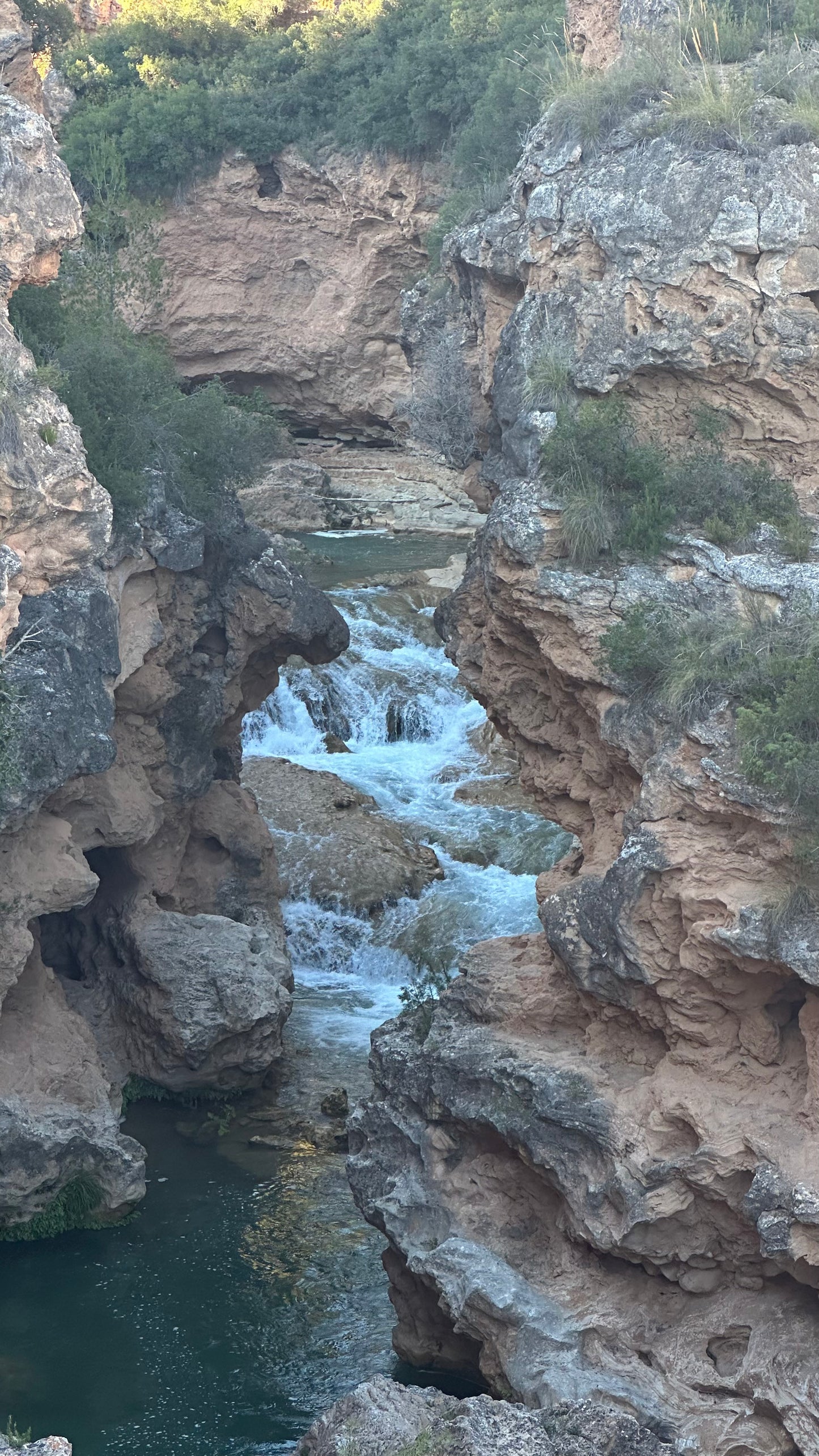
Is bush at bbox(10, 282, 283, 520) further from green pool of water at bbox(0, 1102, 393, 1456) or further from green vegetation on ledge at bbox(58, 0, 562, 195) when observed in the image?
green vegetation on ledge at bbox(58, 0, 562, 195)

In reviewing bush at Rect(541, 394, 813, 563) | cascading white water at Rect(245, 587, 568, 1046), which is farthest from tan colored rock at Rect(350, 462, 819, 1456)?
cascading white water at Rect(245, 587, 568, 1046)

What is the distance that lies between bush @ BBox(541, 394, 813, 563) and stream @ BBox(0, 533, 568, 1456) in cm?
709

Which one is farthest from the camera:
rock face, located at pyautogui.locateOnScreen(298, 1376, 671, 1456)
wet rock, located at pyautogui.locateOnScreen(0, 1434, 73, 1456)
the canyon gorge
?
the canyon gorge

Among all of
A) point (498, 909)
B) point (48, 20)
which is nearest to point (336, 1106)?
point (498, 909)

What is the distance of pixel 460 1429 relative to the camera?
851 centimetres

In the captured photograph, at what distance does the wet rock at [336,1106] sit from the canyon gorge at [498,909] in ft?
0.11

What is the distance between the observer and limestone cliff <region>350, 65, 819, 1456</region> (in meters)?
10.7

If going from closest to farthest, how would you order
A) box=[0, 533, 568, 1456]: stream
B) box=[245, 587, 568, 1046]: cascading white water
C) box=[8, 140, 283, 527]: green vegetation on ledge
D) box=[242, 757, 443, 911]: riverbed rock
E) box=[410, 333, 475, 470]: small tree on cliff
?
1. box=[0, 533, 568, 1456]: stream
2. box=[8, 140, 283, 527]: green vegetation on ledge
3. box=[245, 587, 568, 1046]: cascading white water
4. box=[242, 757, 443, 911]: riverbed rock
5. box=[410, 333, 475, 470]: small tree on cliff

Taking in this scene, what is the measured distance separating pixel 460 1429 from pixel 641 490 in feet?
28.2

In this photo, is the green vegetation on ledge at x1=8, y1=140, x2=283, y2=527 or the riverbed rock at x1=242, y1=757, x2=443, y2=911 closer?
the green vegetation on ledge at x1=8, y1=140, x2=283, y2=527

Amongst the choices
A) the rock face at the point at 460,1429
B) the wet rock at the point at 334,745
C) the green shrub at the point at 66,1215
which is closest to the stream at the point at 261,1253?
the green shrub at the point at 66,1215

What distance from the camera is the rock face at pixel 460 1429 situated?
27.7 ft

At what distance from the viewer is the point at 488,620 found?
49.8 feet

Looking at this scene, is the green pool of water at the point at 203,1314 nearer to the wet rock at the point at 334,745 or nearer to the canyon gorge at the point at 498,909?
the canyon gorge at the point at 498,909
